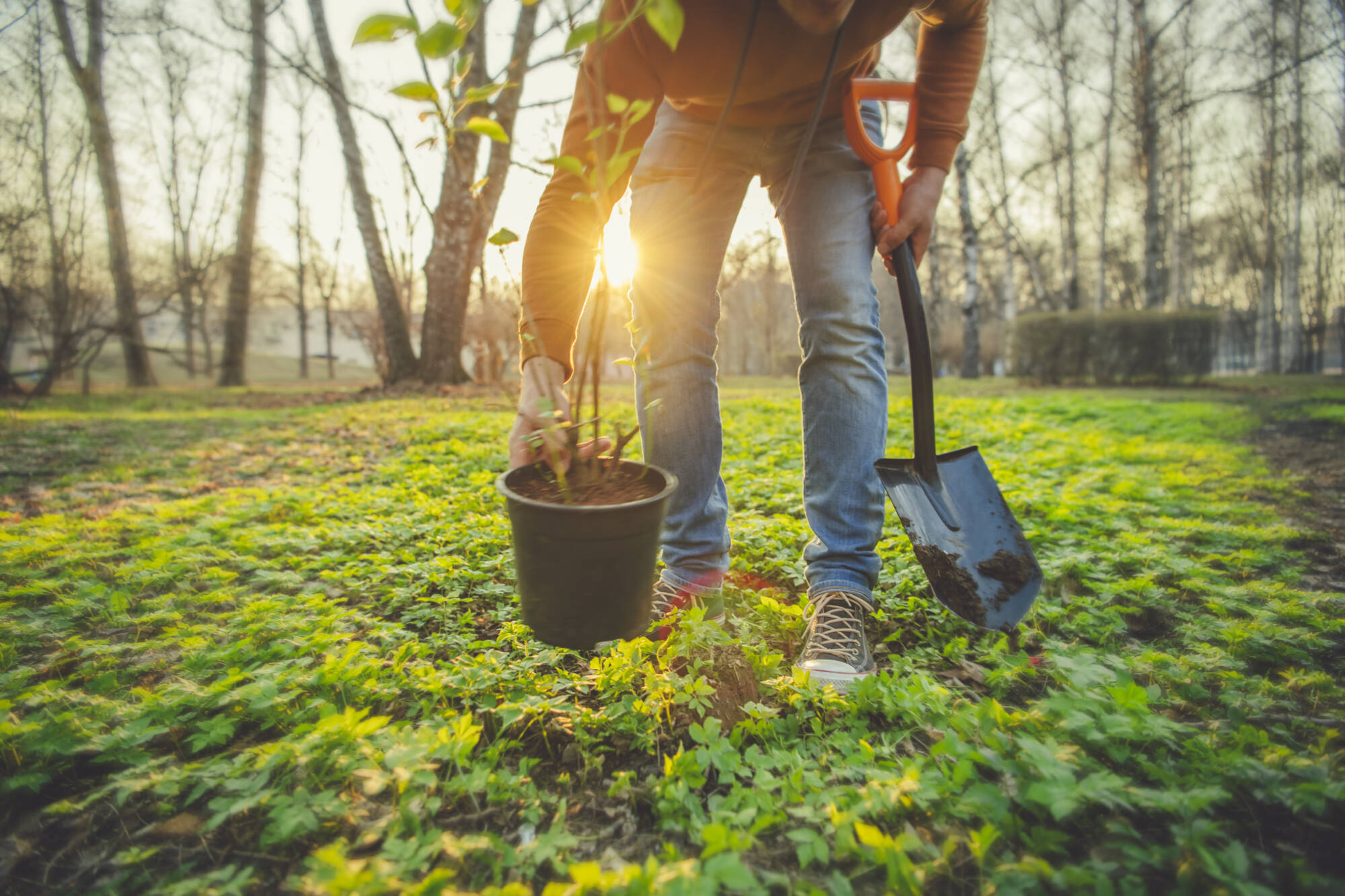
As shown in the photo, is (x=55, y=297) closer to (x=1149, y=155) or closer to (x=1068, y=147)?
(x=1149, y=155)

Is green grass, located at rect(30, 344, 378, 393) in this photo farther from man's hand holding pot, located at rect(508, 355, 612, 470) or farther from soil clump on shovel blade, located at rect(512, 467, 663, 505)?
soil clump on shovel blade, located at rect(512, 467, 663, 505)

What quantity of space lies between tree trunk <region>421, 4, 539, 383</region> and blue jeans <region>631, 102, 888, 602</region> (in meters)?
7.36

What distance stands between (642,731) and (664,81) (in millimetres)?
1597

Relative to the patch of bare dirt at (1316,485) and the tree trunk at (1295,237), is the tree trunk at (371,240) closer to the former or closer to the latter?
the patch of bare dirt at (1316,485)

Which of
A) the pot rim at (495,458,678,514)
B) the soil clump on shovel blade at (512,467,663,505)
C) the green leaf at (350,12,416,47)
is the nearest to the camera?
the green leaf at (350,12,416,47)

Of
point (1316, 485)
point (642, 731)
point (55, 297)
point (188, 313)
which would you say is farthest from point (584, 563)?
point (188, 313)

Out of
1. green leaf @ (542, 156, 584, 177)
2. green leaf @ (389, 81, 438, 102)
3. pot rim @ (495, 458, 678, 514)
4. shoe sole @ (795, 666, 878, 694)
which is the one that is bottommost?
shoe sole @ (795, 666, 878, 694)

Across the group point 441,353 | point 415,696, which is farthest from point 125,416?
point 415,696

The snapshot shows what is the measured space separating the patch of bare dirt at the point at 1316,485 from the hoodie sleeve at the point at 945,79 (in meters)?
1.90

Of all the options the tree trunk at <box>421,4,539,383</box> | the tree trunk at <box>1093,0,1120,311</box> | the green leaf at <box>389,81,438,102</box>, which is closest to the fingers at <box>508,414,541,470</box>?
the green leaf at <box>389,81,438,102</box>

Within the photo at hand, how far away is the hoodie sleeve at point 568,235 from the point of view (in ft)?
4.68

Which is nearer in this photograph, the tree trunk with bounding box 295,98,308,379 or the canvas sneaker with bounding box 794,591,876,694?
the canvas sneaker with bounding box 794,591,876,694

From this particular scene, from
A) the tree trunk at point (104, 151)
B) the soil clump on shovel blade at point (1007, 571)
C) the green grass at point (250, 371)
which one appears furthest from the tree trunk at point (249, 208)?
the soil clump on shovel blade at point (1007, 571)

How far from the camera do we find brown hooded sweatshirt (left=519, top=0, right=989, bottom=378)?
1.43 m
